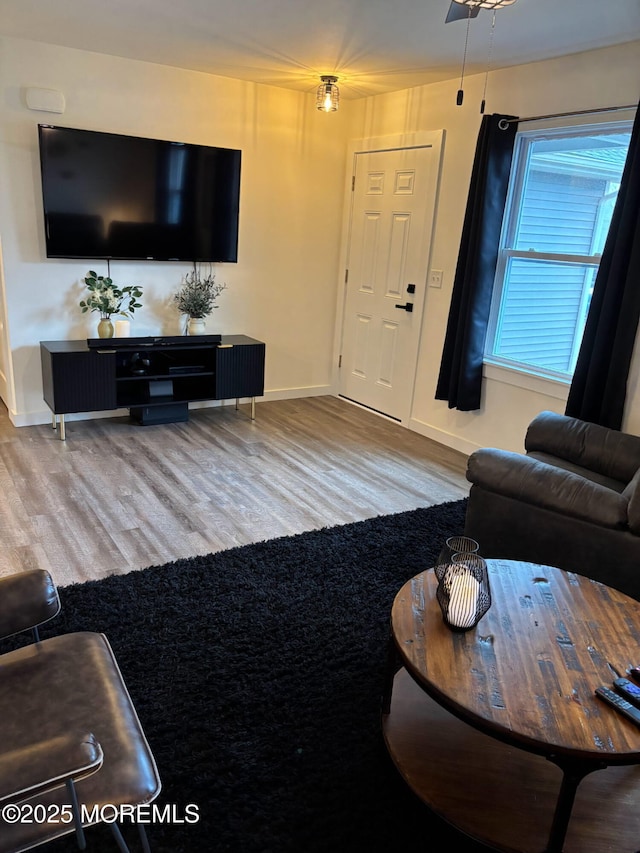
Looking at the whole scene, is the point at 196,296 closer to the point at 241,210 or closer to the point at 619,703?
the point at 241,210

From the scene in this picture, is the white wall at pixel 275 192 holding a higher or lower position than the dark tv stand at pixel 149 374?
higher

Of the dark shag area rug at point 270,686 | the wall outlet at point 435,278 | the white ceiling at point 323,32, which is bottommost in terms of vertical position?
the dark shag area rug at point 270,686

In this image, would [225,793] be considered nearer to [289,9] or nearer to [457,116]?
[289,9]

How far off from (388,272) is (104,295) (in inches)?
86.4

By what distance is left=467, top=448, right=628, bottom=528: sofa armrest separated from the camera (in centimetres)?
246

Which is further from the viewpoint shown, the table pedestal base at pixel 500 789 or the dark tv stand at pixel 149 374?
the dark tv stand at pixel 149 374

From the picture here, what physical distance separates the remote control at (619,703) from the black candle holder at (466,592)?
1.11ft

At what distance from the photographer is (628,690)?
1493mm

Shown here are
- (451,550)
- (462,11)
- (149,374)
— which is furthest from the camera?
(149,374)

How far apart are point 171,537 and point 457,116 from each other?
11.2 ft

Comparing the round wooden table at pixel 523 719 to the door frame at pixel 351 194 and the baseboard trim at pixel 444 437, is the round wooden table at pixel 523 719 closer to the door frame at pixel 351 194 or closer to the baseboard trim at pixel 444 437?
the baseboard trim at pixel 444 437

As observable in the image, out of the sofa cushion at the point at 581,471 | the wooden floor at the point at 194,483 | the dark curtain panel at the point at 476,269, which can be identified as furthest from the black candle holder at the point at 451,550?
the dark curtain panel at the point at 476,269

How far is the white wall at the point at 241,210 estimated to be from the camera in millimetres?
4086

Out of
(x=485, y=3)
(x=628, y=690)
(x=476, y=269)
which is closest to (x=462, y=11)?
(x=485, y=3)
